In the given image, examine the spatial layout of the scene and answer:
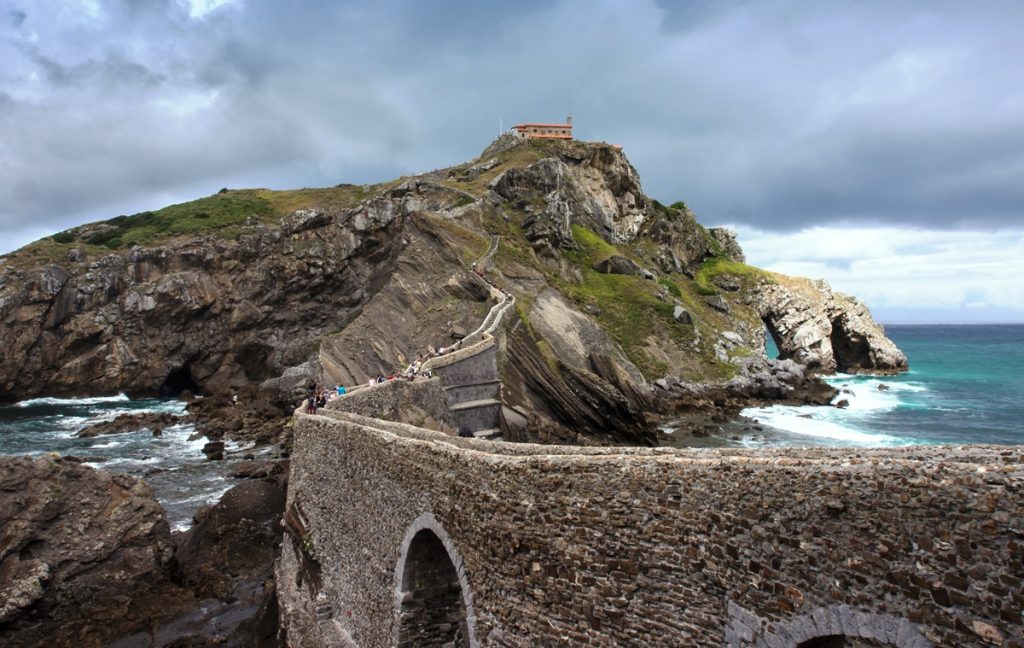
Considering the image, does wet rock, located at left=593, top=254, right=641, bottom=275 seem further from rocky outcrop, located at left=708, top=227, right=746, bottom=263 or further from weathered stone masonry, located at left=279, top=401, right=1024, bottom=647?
weathered stone masonry, located at left=279, top=401, right=1024, bottom=647

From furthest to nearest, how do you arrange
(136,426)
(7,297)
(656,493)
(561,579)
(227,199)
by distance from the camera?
(227,199) → (7,297) → (136,426) → (561,579) → (656,493)

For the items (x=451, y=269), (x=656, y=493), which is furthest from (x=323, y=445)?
(x=451, y=269)

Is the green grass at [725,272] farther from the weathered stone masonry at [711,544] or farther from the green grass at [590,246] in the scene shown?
the weathered stone masonry at [711,544]

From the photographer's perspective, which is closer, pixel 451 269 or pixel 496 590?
pixel 496 590

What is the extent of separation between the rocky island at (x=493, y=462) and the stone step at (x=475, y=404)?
112 mm

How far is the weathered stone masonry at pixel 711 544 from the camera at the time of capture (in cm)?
459

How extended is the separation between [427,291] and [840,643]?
118 ft

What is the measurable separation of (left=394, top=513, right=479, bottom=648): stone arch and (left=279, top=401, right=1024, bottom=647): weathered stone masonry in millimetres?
35

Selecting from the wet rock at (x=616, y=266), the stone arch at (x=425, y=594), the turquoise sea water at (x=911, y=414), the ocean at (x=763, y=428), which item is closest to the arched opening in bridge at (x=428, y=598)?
the stone arch at (x=425, y=594)

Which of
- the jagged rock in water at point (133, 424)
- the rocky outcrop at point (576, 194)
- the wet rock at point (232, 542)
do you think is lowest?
the wet rock at point (232, 542)

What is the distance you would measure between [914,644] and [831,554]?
822 mm

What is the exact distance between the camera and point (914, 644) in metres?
4.69

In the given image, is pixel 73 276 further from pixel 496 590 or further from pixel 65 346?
pixel 496 590

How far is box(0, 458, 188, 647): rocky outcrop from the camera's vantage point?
16.0 m
